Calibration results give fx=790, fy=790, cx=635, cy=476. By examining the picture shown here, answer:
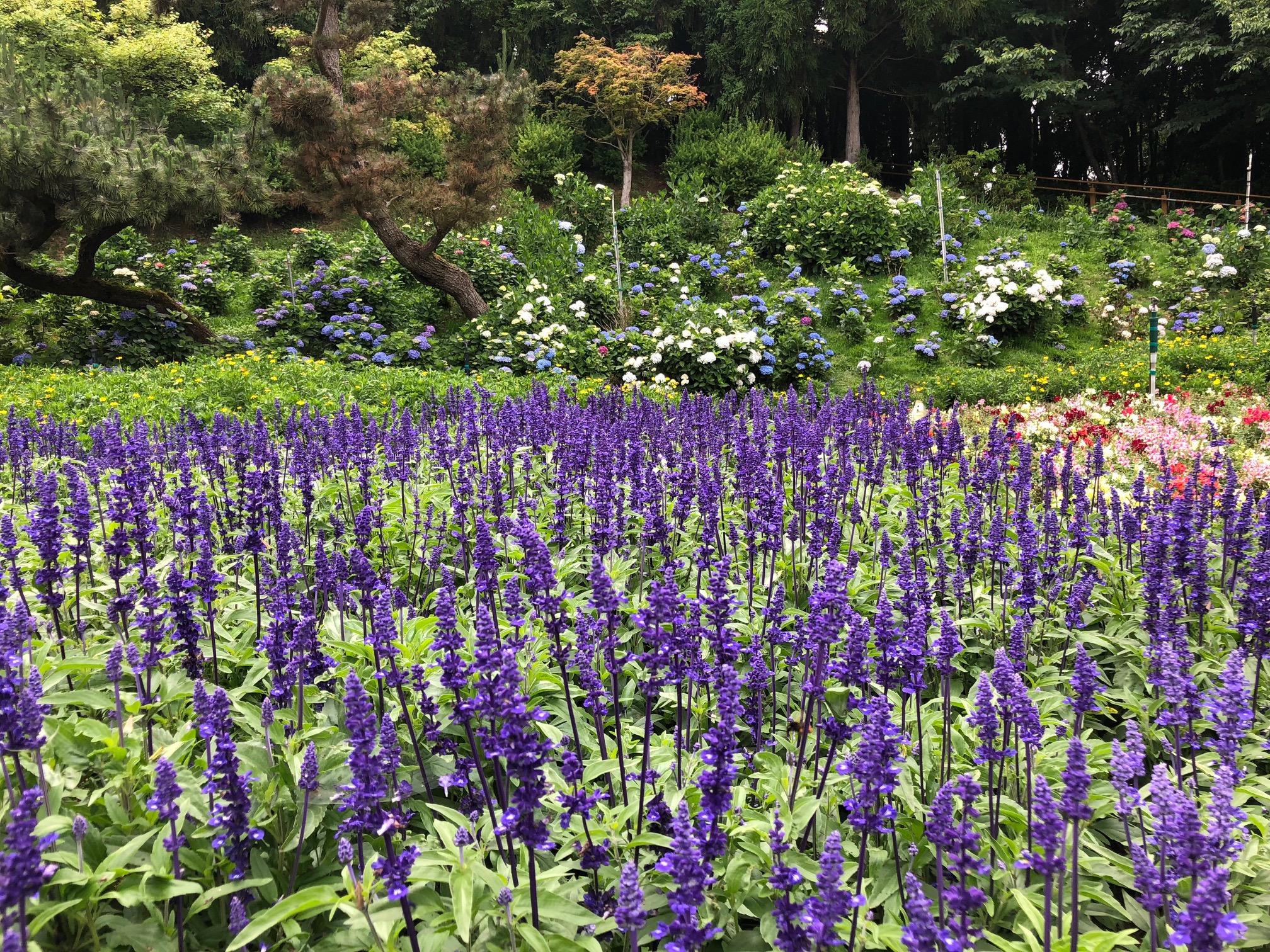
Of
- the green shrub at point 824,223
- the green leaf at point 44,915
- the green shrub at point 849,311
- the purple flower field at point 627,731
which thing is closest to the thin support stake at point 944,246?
the green shrub at point 824,223

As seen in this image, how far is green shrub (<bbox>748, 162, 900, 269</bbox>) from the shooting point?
1955 centimetres

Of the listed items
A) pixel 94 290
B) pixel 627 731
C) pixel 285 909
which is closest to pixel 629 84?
pixel 94 290

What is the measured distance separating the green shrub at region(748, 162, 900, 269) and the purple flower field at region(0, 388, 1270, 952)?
16.0 m

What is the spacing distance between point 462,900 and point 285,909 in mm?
406

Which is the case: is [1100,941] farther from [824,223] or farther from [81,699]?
[824,223]

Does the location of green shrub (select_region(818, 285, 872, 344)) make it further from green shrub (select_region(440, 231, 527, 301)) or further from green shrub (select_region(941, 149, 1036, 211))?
green shrub (select_region(941, 149, 1036, 211))

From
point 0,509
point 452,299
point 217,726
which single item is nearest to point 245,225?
point 452,299

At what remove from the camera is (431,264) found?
16922mm

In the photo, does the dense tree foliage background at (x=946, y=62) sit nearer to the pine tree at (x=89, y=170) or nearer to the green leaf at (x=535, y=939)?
the pine tree at (x=89, y=170)

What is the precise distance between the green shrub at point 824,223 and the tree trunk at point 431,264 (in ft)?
25.7

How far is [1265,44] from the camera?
68.1ft

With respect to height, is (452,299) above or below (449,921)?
above

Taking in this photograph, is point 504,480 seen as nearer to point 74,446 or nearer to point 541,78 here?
point 74,446

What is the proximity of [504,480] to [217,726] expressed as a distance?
3445mm
